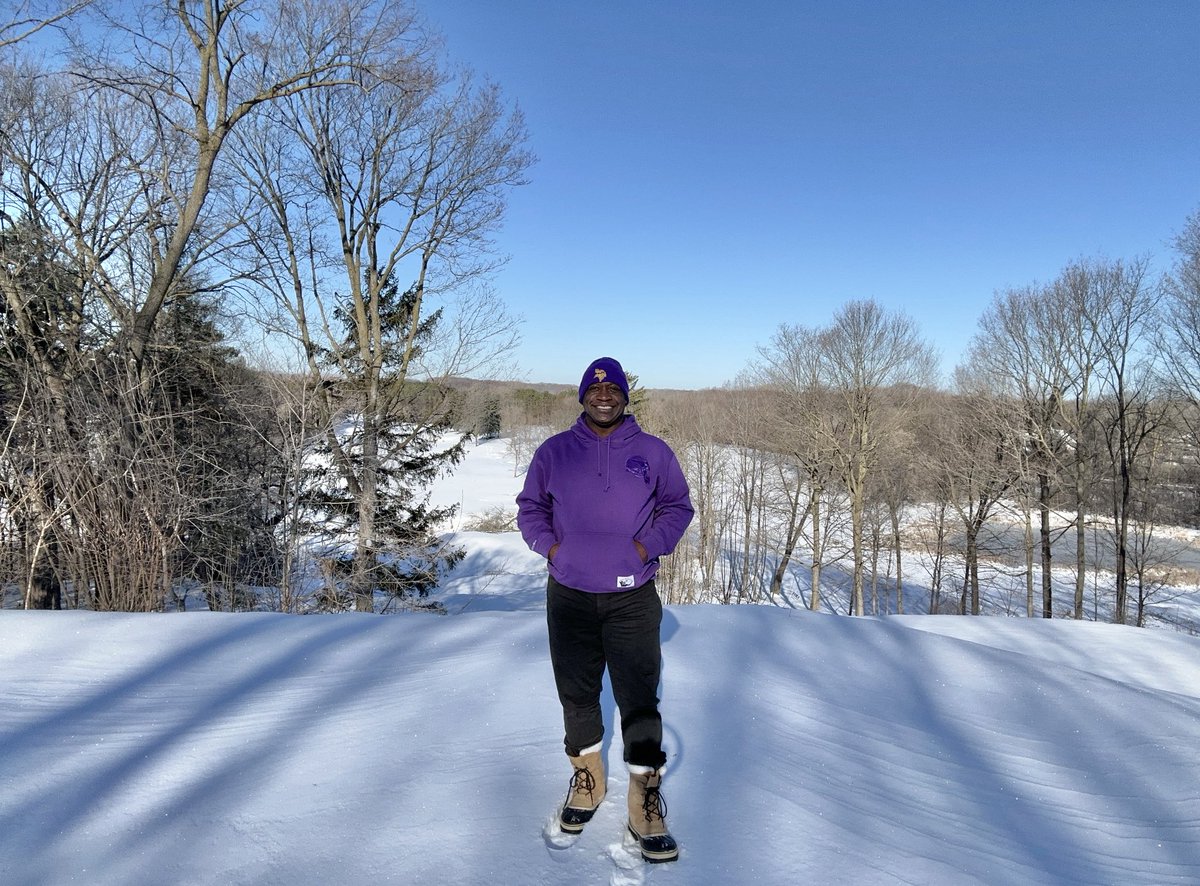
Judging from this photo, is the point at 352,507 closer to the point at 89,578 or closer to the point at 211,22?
the point at 89,578

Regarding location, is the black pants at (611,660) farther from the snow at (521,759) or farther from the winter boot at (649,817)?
the snow at (521,759)

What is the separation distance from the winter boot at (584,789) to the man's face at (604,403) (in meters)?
1.10

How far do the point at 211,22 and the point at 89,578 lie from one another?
802 centimetres

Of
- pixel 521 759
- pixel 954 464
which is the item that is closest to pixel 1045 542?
pixel 954 464

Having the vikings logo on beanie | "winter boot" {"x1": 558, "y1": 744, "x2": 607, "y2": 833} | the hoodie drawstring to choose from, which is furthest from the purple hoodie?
"winter boot" {"x1": 558, "y1": 744, "x2": 607, "y2": 833}

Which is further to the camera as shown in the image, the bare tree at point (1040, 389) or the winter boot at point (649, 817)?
the bare tree at point (1040, 389)

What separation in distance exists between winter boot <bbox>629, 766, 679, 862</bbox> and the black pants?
0.04m

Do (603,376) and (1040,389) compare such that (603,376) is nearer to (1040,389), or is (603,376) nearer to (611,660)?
(611,660)

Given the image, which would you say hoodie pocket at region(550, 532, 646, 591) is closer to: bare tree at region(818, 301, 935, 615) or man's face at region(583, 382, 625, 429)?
man's face at region(583, 382, 625, 429)

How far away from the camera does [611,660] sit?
2.03 metres

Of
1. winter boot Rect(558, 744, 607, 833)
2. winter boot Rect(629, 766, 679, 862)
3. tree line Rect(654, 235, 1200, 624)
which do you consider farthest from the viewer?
tree line Rect(654, 235, 1200, 624)

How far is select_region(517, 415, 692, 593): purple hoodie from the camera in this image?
1.97m

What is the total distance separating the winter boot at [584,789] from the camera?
1.93m

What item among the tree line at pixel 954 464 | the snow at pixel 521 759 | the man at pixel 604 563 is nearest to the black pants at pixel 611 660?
the man at pixel 604 563
